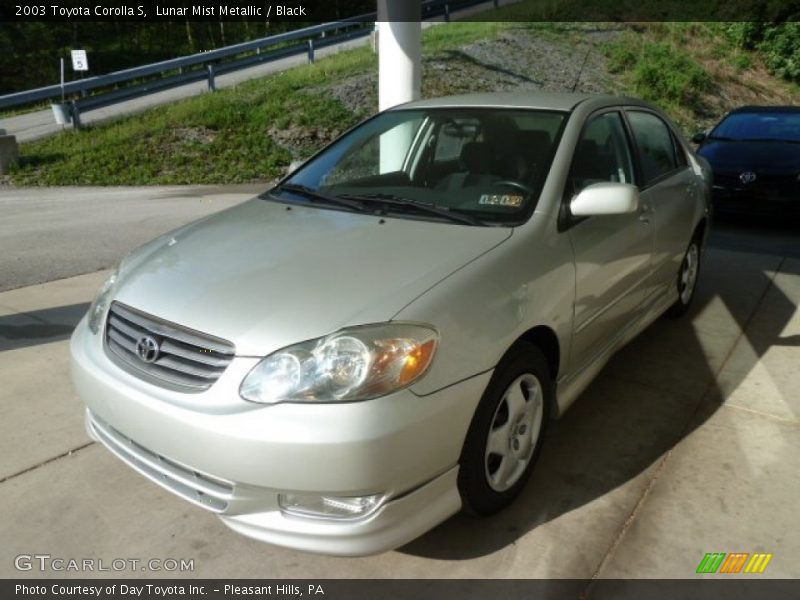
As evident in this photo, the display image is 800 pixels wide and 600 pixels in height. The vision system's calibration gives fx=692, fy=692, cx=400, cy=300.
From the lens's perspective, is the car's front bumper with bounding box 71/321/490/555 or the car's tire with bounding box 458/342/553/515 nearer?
the car's front bumper with bounding box 71/321/490/555

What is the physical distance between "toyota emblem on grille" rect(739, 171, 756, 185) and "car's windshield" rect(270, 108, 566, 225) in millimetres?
5301

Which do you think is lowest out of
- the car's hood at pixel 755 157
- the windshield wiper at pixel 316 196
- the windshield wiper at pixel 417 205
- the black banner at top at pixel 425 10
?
the car's hood at pixel 755 157

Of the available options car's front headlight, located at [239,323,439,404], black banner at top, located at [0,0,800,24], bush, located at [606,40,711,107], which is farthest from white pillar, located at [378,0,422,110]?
black banner at top, located at [0,0,800,24]

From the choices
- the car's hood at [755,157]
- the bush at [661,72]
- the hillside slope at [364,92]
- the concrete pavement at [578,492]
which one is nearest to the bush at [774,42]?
the hillside slope at [364,92]

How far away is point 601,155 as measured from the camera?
11.5 ft

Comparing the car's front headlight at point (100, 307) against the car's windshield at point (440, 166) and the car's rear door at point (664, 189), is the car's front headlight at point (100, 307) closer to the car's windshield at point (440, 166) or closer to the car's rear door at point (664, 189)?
the car's windshield at point (440, 166)

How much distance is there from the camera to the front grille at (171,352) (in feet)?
7.38

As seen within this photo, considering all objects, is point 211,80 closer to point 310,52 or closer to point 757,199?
point 310,52

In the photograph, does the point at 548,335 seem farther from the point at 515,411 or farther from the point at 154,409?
the point at 154,409

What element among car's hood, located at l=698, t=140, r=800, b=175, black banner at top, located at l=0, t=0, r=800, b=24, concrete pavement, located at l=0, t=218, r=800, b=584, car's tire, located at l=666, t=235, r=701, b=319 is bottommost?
concrete pavement, located at l=0, t=218, r=800, b=584

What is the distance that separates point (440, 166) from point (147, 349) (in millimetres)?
1750

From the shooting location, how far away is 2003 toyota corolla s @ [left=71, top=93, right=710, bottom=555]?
2158 millimetres

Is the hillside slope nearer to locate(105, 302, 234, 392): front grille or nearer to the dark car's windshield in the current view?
the dark car's windshield

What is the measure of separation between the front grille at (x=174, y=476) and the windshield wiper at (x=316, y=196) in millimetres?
1386
